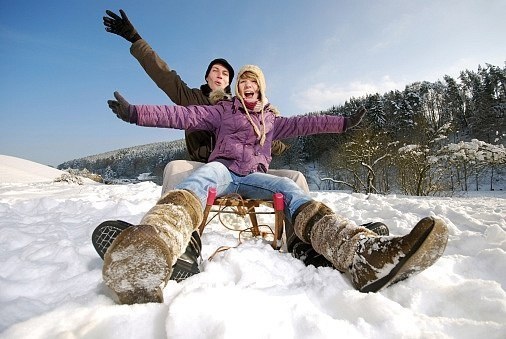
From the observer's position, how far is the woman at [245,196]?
3.11 feet

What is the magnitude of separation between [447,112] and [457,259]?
45.0 metres

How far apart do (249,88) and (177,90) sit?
1.04m

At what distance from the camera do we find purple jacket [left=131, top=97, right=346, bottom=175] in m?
2.07

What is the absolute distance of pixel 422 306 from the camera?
Answer: 1.06 meters

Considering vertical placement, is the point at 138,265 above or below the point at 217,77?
below

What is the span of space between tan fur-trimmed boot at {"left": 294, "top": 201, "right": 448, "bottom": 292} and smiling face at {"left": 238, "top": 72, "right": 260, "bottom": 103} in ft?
4.58

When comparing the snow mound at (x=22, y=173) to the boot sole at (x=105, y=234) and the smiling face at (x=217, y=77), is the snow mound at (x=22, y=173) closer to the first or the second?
the smiling face at (x=217, y=77)

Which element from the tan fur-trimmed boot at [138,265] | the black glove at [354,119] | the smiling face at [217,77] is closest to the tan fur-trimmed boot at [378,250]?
the tan fur-trimmed boot at [138,265]

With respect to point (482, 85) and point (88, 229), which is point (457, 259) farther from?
point (482, 85)

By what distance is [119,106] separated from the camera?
5.58 ft

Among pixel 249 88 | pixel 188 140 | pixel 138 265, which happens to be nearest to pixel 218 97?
pixel 249 88

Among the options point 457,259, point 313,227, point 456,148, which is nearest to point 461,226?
point 457,259

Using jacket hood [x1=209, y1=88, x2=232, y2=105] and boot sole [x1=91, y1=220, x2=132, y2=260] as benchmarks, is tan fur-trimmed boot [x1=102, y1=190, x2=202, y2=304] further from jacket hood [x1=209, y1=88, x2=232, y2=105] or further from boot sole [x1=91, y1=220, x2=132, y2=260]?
jacket hood [x1=209, y1=88, x2=232, y2=105]

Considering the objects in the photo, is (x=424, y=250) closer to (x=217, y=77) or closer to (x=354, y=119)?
(x=354, y=119)
